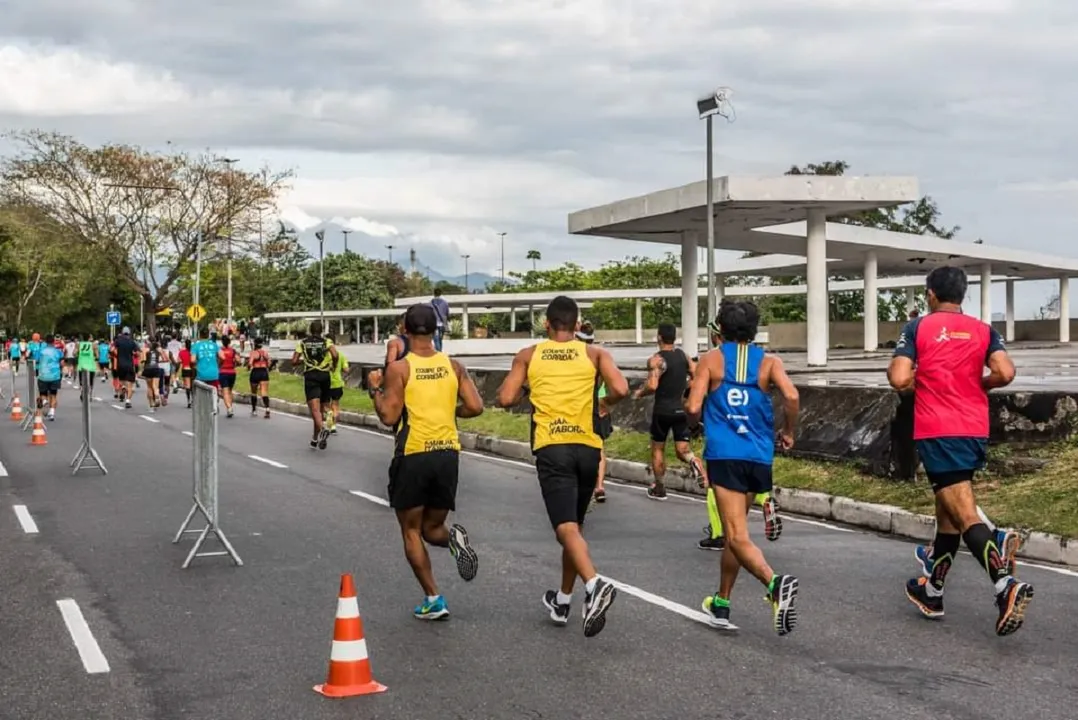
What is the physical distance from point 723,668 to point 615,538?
419cm

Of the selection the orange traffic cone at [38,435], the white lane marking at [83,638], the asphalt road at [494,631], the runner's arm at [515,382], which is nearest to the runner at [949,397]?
the asphalt road at [494,631]

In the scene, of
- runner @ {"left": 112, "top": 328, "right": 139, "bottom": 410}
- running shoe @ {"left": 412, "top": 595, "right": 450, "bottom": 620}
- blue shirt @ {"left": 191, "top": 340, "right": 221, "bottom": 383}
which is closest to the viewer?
running shoe @ {"left": 412, "top": 595, "right": 450, "bottom": 620}

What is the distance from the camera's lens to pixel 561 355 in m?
7.03

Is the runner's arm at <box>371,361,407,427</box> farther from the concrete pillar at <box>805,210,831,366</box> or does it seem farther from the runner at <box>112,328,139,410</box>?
the concrete pillar at <box>805,210,831,366</box>

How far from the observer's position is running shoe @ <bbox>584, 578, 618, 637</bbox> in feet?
20.8

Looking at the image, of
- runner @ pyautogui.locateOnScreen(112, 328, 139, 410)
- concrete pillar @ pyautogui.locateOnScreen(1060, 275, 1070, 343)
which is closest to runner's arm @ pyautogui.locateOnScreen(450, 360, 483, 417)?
runner @ pyautogui.locateOnScreen(112, 328, 139, 410)

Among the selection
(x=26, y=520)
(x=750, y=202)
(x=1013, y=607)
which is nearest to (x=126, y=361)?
(x=750, y=202)

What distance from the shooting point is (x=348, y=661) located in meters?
5.71

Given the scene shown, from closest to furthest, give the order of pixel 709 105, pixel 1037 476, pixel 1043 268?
pixel 1037 476, pixel 709 105, pixel 1043 268

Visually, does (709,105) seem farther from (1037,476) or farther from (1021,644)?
(1021,644)

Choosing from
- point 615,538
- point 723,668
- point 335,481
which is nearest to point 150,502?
point 335,481

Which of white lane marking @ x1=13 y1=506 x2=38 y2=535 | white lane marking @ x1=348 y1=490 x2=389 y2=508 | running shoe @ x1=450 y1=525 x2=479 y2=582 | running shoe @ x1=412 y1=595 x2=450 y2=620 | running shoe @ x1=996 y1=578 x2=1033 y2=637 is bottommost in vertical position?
white lane marking @ x1=348 y1=490 x2=389 y2=508

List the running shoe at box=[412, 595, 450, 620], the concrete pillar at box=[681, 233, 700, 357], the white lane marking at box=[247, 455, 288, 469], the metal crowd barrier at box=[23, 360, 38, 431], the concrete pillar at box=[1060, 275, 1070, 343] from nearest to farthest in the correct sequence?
the running shoe at box=[412, 595, 450, 620], the white lane marking at box=[247, 455, 288, 469], the metal crowd barrier at box=[23, 360, 38, 431], the concrete pillar at box=[681, 233, 700, 357], the concrete pillar at box=[1060, 275, 1070, 343]

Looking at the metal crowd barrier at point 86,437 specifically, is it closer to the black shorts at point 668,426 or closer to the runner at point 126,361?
the black shorts at point 668,426
